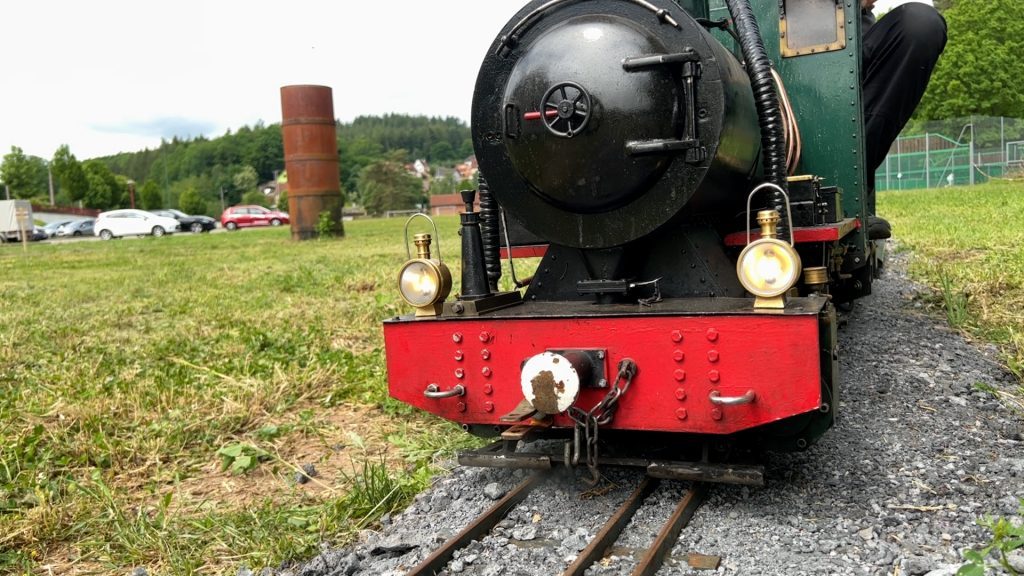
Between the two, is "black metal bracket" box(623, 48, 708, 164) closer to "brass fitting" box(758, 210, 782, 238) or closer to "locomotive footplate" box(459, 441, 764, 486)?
"brass fitting" box(758, 210, 782, 238)

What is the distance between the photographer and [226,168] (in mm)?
116625

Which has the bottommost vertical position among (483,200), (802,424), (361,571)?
(361,571)

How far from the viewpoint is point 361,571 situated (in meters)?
2.90

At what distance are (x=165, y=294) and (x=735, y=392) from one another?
9320 millimetres

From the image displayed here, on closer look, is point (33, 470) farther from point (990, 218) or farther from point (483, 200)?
point (990, 218)

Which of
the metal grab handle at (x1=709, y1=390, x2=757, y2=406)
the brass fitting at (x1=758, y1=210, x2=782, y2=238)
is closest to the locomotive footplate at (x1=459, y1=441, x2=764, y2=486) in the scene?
the metal grab handle at (x1=709, y1=390, x2=757, y2=406)

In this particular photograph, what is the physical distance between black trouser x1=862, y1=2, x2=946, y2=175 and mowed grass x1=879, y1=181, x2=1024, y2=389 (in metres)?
1.54

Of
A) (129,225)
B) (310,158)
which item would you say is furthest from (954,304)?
(129,225)

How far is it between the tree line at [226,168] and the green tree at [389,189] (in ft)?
0.30

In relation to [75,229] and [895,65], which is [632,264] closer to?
[895,65]

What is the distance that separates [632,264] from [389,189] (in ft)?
243

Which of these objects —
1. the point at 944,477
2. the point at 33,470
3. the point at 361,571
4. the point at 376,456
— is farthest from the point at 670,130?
the point at 33,470

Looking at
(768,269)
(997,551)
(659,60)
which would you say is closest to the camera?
(997,551)

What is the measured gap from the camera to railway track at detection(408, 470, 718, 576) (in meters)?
2.66
